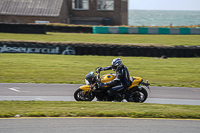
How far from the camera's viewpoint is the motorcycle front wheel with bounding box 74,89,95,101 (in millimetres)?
10266

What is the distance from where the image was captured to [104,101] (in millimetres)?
10125

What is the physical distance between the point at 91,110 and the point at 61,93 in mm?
3748

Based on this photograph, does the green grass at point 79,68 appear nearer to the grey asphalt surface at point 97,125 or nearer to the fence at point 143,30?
the grey asphalt surface at point 97,125

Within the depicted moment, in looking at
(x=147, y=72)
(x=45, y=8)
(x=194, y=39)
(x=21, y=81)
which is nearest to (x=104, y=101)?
(x=21, y=81)

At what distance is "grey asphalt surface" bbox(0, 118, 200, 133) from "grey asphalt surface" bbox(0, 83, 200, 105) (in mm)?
3466

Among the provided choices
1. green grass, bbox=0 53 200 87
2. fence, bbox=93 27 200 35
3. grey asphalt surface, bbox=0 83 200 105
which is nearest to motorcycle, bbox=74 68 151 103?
grey asphalt surface, bbox=0 83 200 105

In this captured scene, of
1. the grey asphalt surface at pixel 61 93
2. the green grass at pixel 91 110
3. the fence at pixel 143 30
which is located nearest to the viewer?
the green grass at pixel 91 110

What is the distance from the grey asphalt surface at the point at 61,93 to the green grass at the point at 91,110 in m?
1.87

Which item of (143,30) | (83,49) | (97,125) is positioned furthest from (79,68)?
(143,30)

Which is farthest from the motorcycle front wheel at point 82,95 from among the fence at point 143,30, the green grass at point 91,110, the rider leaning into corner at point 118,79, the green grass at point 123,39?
the fence at point 143,30

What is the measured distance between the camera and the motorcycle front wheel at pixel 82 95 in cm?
1027

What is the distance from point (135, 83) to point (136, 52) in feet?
40.9

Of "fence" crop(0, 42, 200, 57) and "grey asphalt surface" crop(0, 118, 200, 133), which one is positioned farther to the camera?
"fence" crop(0, 42, 200, 57)

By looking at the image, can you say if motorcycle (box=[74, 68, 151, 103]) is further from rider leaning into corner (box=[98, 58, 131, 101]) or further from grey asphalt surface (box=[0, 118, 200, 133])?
grey asphalt surface (box=[0, 118, 200, 133])
